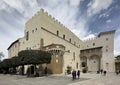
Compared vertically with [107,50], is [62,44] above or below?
above

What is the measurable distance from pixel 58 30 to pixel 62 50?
11.7 m

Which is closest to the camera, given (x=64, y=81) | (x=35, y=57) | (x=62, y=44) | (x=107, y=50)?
(x=64, y=81)

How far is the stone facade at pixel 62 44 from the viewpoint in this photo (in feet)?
128

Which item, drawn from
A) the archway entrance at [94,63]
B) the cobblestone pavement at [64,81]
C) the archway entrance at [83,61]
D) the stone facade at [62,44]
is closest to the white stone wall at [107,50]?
the stone facade at [62,44]

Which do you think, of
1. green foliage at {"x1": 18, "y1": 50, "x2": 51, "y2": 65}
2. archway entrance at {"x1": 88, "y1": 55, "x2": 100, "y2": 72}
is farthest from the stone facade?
→ green foliage at {"x1": 18, "y1": 50, "x2": 51, "y2": 65}

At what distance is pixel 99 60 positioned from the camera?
195ft

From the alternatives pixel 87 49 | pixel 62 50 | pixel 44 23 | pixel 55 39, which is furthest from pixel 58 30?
pixel 87 49

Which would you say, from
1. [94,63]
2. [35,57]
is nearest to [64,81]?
[35,57]

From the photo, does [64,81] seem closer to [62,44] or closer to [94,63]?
[62,44]

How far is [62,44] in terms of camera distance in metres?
49.2

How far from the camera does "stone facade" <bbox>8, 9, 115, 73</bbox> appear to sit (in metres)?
39.1

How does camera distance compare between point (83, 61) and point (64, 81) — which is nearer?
point (64, 81)

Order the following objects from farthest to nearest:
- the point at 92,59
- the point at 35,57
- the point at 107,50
A: the point at 92,59, the point at 107,50, the point at 35,57

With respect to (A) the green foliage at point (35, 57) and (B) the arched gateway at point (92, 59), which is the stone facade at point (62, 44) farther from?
(A) the green foliage at point (35, 57)
